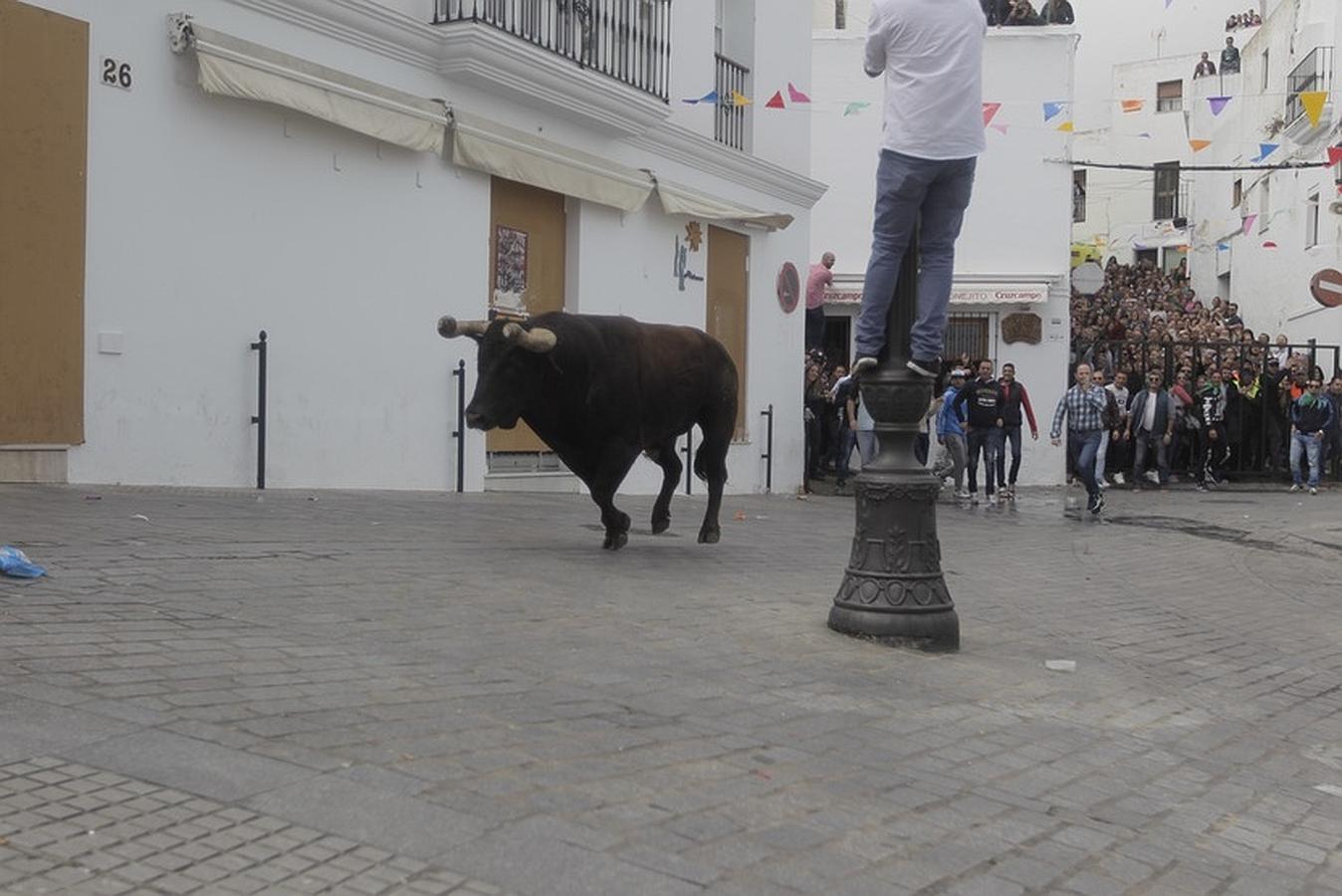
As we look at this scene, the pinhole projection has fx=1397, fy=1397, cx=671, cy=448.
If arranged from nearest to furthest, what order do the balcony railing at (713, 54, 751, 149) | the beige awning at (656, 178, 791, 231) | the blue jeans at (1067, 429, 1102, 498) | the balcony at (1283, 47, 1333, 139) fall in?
the blue jeans at (1067, 429, 1102, 498) → the beige awning at (656, 178, 791, 231) → the balcony railing at (713, 54, 751, 149) → the balcony at (1283, 47, 1333, 139)

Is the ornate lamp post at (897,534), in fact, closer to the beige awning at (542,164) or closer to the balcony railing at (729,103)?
the beige awning at (542,164)

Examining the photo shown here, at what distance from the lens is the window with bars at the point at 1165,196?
5022 cm

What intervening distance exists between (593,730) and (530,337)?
12.9ft

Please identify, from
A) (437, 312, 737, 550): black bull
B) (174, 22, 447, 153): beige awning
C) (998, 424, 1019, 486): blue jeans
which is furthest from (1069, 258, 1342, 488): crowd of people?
(437, 312, 737, 550): black bull

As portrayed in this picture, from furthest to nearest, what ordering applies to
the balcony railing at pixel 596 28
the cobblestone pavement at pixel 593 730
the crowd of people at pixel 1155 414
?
the crowd of people at pixel 1155 414
the balcony railing at pixel 596 28
the cobblestone pavement at pixel 593 730

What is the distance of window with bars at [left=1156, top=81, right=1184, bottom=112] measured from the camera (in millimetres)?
49750

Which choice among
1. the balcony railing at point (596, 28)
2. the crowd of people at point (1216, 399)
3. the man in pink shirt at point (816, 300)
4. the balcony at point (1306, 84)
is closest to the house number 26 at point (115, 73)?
the balcony railing at point (596, 28)

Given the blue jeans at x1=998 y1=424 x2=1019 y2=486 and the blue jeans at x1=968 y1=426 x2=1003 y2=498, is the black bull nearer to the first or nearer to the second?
the blue jeans at x1=968 y1=426 x2=1003 y2=498

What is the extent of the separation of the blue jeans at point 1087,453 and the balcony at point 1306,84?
14406mm

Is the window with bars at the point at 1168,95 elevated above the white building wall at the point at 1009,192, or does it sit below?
above

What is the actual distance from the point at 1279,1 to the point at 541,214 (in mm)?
27718

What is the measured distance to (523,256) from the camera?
15102mm

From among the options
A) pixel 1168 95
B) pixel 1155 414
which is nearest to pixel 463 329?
pixel 1155 414

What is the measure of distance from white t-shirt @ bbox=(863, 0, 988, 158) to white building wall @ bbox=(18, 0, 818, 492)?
6.43 metres
